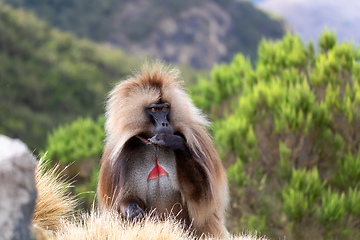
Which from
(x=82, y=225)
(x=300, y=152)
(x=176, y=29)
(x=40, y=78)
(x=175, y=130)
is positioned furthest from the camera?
(x=176, y=29)

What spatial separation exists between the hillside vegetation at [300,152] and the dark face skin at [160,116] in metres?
3.45

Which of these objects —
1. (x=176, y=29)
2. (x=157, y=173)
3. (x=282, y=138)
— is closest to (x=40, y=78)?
(x=282, y=138)

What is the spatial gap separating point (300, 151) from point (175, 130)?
4784mm

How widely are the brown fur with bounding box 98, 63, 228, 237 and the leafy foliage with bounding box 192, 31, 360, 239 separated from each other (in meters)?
3.73

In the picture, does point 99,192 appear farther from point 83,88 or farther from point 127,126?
point 83,88

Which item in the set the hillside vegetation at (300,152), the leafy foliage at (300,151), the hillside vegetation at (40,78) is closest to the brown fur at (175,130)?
the hillside vegetation at (300,152)

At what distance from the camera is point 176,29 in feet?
210

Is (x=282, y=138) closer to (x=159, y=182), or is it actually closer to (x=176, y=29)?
(x=159, y=182)

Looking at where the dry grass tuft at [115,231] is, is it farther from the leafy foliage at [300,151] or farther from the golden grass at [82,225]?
the leafy foliage at [300,151]

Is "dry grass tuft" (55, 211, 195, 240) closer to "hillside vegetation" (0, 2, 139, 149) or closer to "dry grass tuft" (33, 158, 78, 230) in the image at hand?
"dry grass tuft" (33, 158, 78, 230)

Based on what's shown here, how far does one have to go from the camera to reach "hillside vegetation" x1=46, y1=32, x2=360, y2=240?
828 centimetres

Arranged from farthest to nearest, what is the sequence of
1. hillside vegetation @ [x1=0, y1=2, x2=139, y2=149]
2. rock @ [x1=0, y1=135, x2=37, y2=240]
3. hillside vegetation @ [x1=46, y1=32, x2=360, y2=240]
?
1. hillside vegetation @ [x1=0, y1=2, x2=139, y2=149]
2. hillside vegetation @ [x1=46, y1=32, x2=360, y2=240]
3. rock @ [x1=0, y1=135, x2=37, y2=240]

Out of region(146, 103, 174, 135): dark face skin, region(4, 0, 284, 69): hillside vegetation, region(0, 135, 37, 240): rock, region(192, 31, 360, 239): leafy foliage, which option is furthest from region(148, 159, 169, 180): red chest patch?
region(4, 0, 284, 69): hillside vegetation

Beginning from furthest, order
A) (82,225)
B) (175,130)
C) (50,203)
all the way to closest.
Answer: (175,130) → (50,203) → (82,225)
